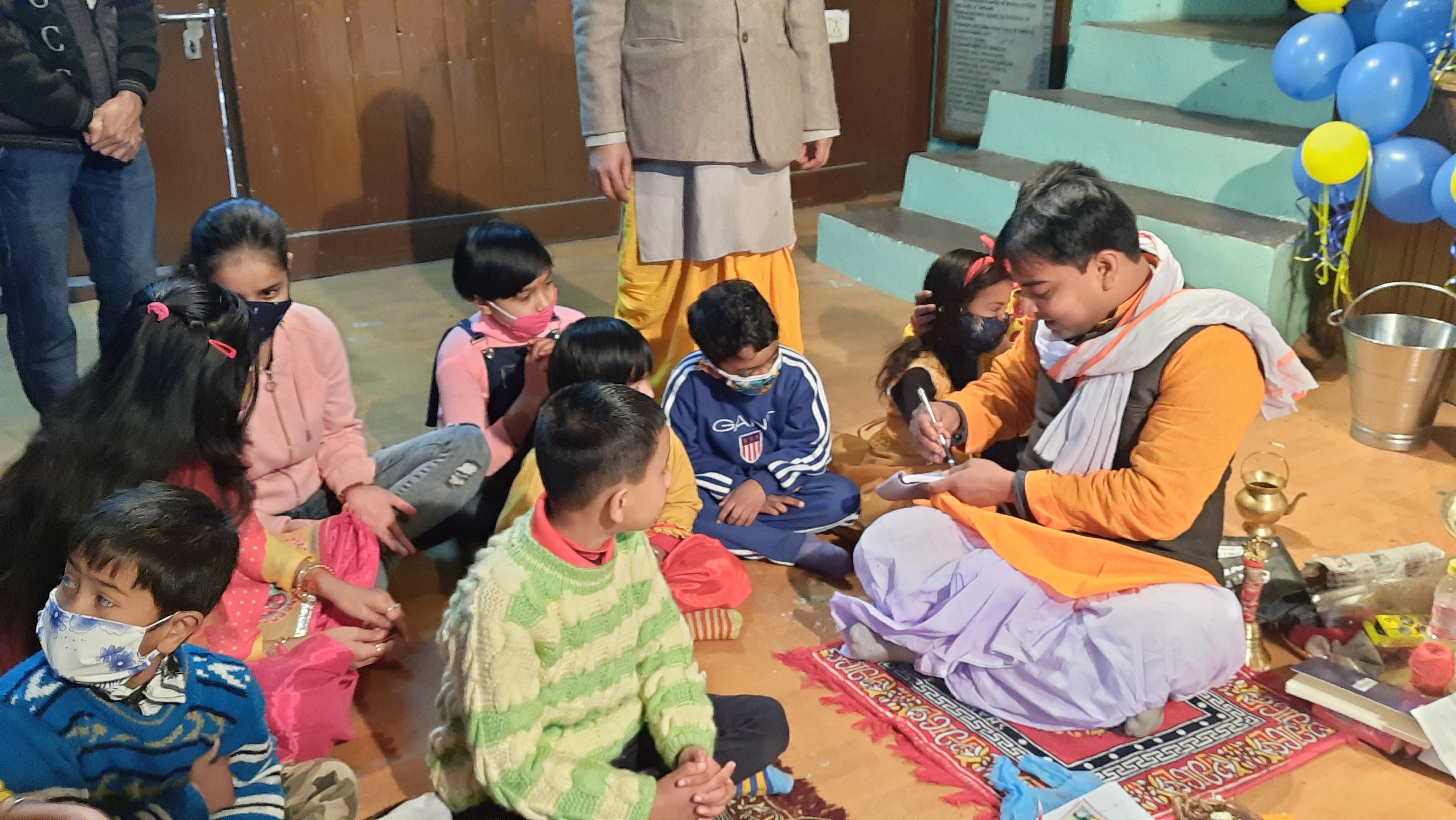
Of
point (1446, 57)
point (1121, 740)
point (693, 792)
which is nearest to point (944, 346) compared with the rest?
point (1121, 740)

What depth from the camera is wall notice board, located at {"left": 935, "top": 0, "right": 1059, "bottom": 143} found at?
17.8 feet

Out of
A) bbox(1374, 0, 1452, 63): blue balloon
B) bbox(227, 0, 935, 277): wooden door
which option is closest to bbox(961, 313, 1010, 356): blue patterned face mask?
bbox(1374, 0, 1452, 63): blue balloon

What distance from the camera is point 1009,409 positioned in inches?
104

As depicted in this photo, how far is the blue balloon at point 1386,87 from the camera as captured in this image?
3428 millimetres

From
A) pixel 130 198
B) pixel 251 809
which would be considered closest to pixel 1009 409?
pixel 251 809

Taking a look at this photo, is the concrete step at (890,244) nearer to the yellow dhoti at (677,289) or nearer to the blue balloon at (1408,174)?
the yellow dhoti at (677,289)

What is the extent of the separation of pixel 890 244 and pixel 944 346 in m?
1.74

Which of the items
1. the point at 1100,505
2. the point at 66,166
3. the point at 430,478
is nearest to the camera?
the point at 1100,505

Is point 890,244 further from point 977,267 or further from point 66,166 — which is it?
point 66,166

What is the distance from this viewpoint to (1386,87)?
135 inches

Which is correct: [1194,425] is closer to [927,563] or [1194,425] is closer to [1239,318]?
[1239,318]

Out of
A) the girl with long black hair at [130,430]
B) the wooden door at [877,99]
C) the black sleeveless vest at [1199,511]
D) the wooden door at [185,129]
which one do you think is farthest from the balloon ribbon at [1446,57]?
the wooden door at [185,129]

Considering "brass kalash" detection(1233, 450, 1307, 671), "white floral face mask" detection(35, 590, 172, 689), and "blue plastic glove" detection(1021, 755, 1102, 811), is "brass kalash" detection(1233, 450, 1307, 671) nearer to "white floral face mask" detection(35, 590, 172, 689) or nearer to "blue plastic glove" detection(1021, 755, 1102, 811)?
"blue plastic glove" detection(1021, 755, 1102, 811)

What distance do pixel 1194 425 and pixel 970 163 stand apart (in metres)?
3.21
